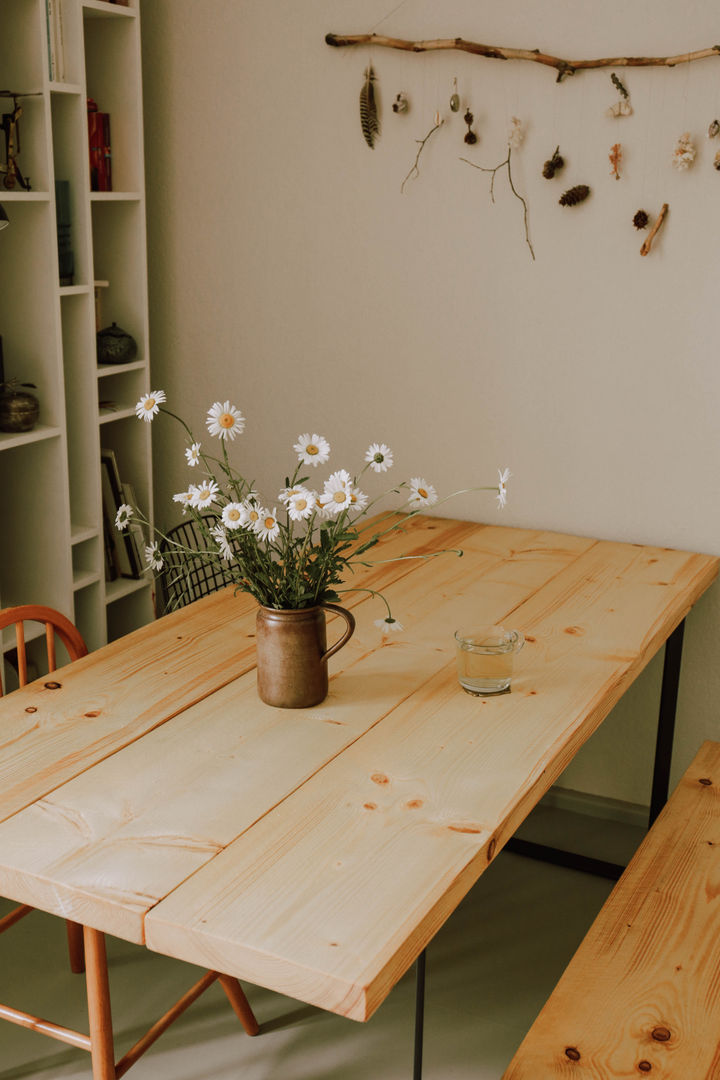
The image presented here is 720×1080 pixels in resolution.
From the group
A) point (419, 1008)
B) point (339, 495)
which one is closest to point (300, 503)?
point (339, 495)

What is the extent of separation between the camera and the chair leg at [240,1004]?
6.22 ft

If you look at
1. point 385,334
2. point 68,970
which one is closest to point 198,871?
point 68,970

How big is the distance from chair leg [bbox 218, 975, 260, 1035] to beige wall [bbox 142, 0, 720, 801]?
1.18 m

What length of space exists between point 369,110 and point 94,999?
6.83 ft

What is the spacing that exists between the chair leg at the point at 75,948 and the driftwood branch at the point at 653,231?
1872mm

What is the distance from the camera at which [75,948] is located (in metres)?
2.11

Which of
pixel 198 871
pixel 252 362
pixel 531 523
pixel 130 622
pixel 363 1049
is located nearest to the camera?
pixel 198 871

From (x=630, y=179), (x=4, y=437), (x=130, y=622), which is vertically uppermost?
(x=630, y=179)

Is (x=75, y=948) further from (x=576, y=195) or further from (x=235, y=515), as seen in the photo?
(x=576, y=195)

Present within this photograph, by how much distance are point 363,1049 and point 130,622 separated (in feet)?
5.08

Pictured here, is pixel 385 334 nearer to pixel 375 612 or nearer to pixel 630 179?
pixel 630 179

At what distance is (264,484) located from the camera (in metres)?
3.01

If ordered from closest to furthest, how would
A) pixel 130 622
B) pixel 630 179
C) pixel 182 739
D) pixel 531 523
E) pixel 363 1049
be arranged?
pixel 182 739 < pixel 363 1049 < pixel 630 179 < pixel 531 523 < pixel 130 622

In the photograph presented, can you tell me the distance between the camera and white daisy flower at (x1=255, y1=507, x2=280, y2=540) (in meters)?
1.47
